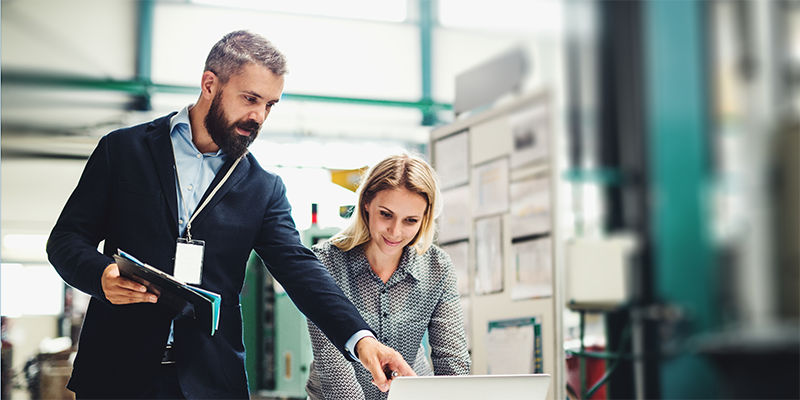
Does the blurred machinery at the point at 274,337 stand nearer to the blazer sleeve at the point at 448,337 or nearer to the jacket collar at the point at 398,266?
the jacket collar at the point at 398,266

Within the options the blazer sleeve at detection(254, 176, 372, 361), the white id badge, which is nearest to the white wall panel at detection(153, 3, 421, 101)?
the blazer sleeve at detection(254, 176, 372, 361)

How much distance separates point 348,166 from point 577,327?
36.0 inches

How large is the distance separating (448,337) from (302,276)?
459 mm

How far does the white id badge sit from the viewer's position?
1.62 m

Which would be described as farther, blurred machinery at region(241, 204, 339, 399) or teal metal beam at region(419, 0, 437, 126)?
teal metal beam at region(419, 0, 437, 126)

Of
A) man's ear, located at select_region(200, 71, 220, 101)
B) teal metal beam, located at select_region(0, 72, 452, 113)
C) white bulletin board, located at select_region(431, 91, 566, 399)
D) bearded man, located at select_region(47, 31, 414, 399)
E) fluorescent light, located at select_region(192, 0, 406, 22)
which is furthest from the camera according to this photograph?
fluorescent light, located at select_region(192, 0, 406, 22)

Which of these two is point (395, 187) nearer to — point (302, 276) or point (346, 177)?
point (302, 276)

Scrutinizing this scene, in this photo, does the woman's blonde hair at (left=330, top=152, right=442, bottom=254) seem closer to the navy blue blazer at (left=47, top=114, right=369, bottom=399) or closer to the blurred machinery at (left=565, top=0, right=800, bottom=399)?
the navy blue blazer at (left=47, top=114, right=369, bottom=399)

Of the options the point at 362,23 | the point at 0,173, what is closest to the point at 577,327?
the point at 362,23

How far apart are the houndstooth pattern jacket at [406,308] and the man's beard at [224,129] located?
0.37m

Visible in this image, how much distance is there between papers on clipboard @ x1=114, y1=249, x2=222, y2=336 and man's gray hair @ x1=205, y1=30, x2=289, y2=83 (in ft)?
1.97

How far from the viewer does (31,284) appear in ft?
6.41

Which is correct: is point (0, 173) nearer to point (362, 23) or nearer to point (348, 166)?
point (348, 166)

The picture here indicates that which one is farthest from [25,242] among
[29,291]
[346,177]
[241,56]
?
[346,177]
